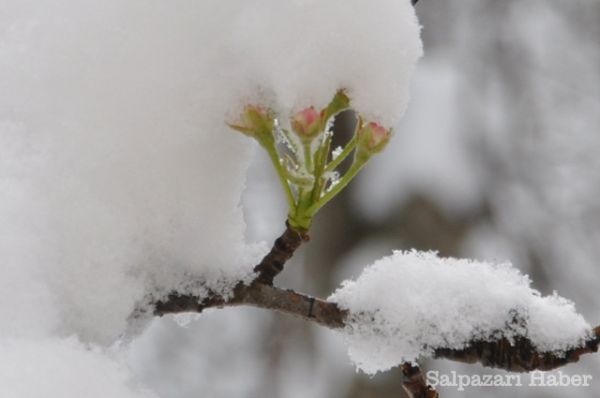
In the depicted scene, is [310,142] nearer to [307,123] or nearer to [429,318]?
[307,123]

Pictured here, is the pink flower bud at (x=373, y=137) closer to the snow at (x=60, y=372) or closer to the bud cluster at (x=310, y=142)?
the bud cluster at (x=310, y=142)

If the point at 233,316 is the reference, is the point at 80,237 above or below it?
below

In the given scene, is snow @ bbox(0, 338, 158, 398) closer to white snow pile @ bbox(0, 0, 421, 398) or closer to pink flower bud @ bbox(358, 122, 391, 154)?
white snow pile @ bbox(0, 0, 421, 398)

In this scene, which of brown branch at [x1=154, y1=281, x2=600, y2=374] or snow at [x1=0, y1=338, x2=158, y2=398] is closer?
snow at [x1=0, y1=338, x2=158, y2=398]

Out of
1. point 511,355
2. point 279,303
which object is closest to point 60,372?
point 279,303

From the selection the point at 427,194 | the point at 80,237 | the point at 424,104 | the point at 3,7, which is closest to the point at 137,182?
the point at 80,237

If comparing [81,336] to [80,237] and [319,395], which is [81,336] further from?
[319,395]

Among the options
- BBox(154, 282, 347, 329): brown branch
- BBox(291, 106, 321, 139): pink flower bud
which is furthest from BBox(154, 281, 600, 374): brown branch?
BBox(291, 106, 321, 139): pink flower bud
